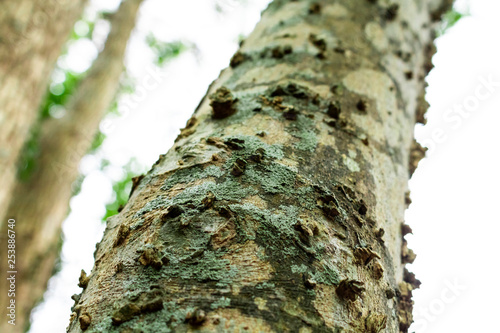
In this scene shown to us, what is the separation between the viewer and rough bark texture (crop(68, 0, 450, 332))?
71 centimetres

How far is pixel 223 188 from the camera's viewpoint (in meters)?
0.90

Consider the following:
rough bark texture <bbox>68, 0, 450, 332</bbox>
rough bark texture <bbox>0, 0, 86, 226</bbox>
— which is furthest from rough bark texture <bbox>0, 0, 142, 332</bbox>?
rough bark texture <bbox>68, 0, 450, 332</bbox>

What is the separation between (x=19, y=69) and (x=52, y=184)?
273 cm

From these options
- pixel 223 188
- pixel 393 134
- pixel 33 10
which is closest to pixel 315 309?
pixel 223 188

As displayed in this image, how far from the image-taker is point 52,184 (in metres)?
5.48

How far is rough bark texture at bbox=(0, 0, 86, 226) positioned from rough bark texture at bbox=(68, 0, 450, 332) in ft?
7.34

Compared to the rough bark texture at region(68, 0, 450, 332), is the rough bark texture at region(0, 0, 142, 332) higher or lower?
higher

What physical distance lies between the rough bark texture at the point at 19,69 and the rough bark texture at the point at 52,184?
1813 millimetres

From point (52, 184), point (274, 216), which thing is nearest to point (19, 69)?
point (52, 184)

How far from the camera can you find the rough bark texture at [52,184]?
4.79 metres

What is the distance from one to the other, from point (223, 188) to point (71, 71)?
30.6 feet

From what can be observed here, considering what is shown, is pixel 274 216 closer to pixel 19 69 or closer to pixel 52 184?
pixel 19 69

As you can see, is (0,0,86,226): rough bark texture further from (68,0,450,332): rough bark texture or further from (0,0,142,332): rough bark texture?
(68,0,450,332): rough bark texture

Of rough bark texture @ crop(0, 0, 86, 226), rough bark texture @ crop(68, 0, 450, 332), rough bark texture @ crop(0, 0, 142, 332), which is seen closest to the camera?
rough bark texture @ crop(68, 0, 450, 332)
